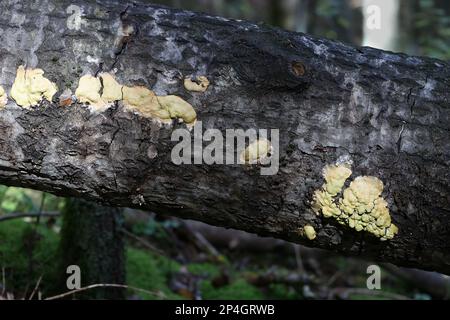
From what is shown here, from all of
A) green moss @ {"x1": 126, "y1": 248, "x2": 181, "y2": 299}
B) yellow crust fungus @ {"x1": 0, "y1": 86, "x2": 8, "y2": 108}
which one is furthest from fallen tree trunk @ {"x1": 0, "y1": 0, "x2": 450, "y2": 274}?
green moss @ {"x1": 126, "y1": 248, "x2": 181, "y2": 299}

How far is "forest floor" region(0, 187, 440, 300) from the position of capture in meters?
3.64

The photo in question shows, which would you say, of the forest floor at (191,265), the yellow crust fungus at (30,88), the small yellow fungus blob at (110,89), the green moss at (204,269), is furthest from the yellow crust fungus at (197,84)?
the green moss at (204,269)

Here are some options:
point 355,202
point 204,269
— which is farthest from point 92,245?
point 355,202

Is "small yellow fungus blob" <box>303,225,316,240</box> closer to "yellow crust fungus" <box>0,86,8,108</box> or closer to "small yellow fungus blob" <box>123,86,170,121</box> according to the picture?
"small yellow fungus blob" <box>123,86,170,121</box>

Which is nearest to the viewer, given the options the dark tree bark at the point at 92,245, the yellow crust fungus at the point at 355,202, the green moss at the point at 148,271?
the yellow crust fungus at the point at 355,202

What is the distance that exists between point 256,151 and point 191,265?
316cm

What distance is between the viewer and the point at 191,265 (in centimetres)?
487

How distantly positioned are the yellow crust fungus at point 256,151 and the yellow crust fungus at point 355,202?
228 millimetres

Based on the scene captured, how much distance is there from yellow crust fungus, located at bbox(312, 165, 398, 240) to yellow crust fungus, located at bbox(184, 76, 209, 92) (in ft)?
1.77

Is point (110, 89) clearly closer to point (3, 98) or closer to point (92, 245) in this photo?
point (3, 98)

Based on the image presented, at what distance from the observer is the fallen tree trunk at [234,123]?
6.27 ft

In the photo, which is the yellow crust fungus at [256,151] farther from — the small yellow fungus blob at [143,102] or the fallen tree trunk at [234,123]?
the small yellow fungus blob at [143,102]

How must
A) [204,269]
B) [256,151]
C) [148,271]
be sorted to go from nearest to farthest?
[256,151]
[148,271]
[204,269]

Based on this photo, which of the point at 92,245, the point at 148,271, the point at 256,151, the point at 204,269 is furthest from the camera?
the point at 204,269
